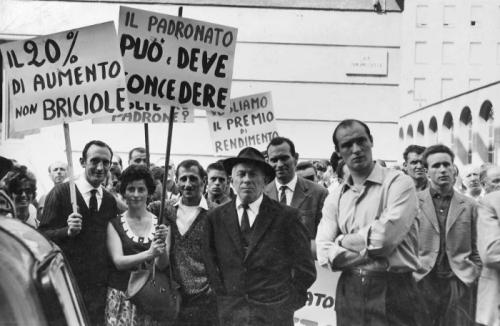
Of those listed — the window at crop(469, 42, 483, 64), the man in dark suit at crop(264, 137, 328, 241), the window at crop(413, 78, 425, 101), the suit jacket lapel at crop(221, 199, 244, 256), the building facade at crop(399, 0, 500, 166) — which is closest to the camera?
the suit jacket lapel at crop(221, 199, 244, 256)

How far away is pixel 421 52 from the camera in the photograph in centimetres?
1741

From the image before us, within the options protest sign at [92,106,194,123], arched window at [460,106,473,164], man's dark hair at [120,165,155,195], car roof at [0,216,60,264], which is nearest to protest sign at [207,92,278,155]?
protest sign at [92,106,194,123]

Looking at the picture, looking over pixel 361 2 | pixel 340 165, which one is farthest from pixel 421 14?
pixel 340 165

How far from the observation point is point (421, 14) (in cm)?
1703

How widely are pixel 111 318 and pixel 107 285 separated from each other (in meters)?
0.25

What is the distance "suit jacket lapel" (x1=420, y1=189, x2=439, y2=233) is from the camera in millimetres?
6875

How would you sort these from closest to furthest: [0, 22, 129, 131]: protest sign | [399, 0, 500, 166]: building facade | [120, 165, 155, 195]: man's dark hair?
[120, 165, 155, 195]: man's dark hair
[0, 22, 129, 131]: protest sign
[399, 0, 500, 166]: building facade

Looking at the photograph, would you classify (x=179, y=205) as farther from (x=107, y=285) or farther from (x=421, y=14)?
(x=421, y=14)

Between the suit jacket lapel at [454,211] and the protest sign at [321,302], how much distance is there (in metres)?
1.61

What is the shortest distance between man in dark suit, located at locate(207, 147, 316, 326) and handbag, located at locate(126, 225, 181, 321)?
683mm

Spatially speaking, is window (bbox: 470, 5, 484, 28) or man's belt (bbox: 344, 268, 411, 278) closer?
man's belt (bbox: 344, 268, 411, 278)

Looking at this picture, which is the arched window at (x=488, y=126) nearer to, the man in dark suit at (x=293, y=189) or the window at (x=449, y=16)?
the window at (x=449, y=16)

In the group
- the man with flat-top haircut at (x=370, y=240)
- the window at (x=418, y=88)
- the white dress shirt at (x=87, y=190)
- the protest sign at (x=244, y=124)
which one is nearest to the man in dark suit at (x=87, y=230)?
the white dress shirt at (x=87, y=190)

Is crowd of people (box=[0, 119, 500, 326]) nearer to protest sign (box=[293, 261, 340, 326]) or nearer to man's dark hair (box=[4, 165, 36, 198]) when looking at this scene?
man's dark hair (box=[4, 165, 36, 198])
